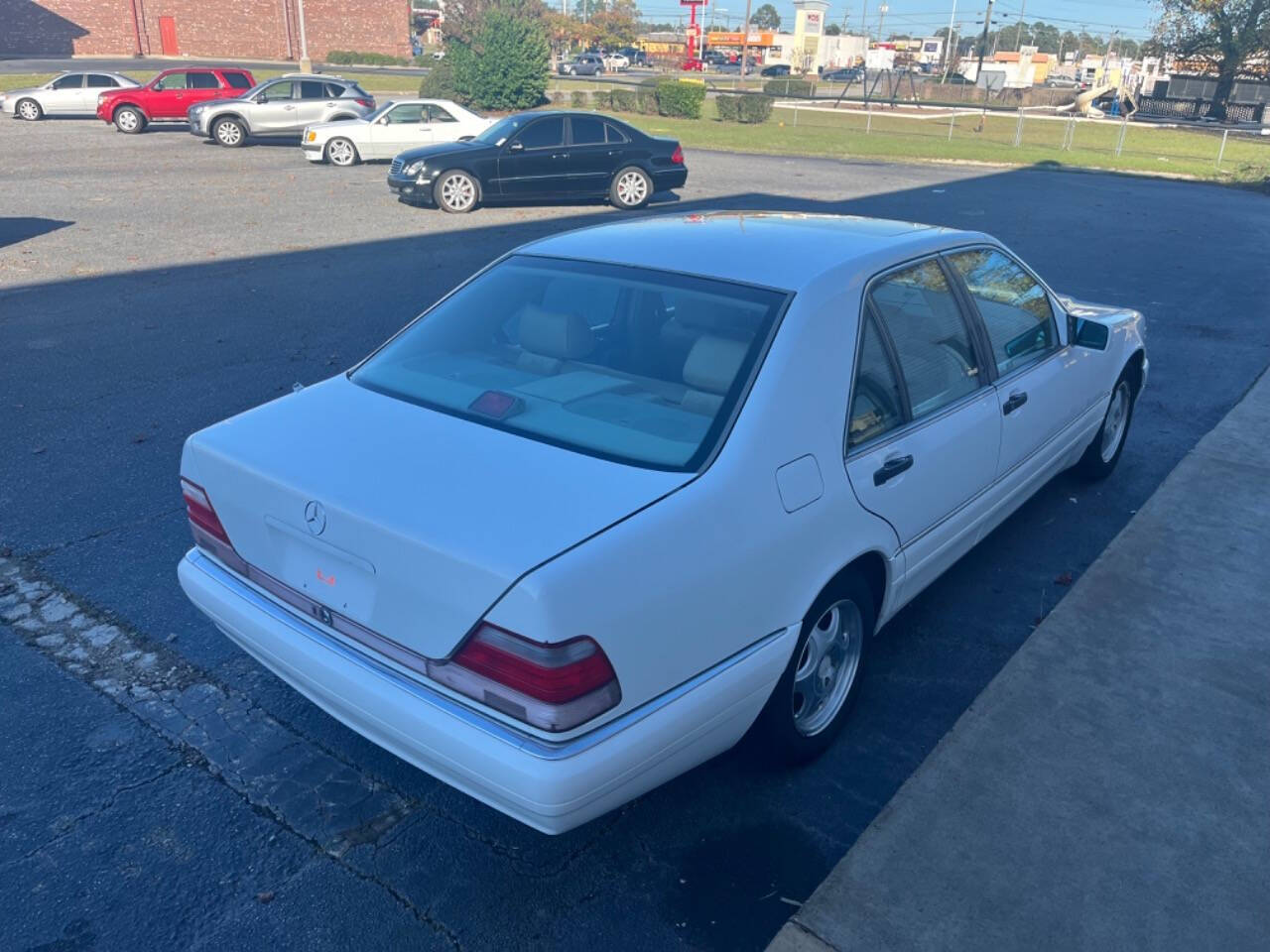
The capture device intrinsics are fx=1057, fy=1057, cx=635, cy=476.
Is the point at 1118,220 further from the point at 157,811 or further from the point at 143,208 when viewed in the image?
the point at 157,811

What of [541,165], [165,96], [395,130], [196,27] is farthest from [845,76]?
A: [541,165]

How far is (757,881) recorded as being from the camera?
311 centimetres

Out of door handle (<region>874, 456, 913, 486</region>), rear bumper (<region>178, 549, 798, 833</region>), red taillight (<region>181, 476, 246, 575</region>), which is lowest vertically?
rear bumper (<region>178, 549, 798, 833</region>)

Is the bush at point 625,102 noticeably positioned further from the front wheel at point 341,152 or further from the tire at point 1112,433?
the tire at point 1112,433

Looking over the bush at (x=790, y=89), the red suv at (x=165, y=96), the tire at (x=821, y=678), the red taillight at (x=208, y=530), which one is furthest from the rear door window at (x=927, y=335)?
the bush at (x=790, y=89)

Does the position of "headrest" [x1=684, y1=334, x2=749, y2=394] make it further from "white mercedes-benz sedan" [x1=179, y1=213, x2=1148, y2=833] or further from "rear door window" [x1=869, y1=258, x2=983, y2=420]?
"rear door window" [x1=869, y1=258, x2=983, y2=420]

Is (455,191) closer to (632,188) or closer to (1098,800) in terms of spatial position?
(632,188)

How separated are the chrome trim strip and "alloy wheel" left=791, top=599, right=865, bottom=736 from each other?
435mm

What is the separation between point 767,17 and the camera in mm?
189000

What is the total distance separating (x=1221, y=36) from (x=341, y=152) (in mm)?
54285

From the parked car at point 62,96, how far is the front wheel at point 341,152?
11.5 m

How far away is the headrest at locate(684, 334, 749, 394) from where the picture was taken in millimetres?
3260

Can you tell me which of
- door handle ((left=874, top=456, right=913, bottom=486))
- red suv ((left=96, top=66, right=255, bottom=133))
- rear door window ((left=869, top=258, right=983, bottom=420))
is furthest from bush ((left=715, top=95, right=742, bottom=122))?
door handle ((left=874, top=456, right=913, bottom=486))

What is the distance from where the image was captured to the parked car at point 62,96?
93.4ft
